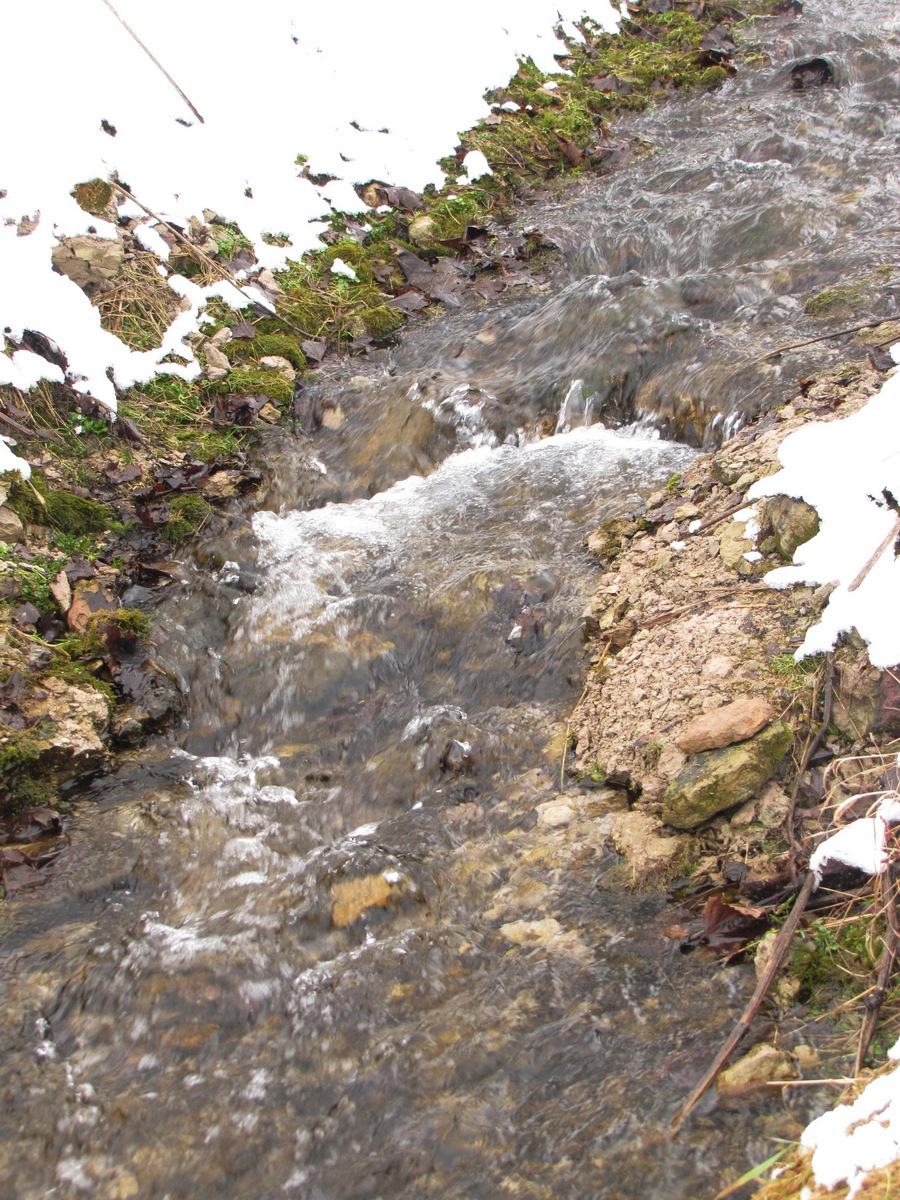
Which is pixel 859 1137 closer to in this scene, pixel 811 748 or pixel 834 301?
pixel 811 748

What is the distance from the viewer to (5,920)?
10.6 feet

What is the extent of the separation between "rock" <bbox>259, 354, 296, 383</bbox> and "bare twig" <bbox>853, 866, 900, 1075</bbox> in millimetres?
5390

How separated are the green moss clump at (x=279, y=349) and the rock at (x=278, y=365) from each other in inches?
1.3

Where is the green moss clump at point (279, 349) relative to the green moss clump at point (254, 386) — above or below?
above

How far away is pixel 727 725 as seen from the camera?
2.88 meters

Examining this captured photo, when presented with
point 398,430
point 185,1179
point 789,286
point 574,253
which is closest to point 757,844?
point 185,1179

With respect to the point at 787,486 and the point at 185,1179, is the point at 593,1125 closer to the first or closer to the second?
the point at 185,1179

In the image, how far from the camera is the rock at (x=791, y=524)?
3.41 meters

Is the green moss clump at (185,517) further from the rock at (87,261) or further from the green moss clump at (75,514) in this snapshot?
the rock at (87,261)

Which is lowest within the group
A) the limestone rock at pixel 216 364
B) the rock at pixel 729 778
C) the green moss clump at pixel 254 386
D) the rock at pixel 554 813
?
the rock at pixel 554 813

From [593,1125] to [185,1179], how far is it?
44.0 inches

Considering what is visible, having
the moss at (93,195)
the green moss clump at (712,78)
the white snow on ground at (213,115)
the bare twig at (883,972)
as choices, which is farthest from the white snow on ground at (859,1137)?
the green moss clump at (712,78)

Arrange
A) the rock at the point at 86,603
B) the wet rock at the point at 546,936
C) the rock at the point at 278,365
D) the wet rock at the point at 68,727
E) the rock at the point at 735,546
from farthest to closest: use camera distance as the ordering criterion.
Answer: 1. the rock at the point at 278,365
2. the rock at the point at 86,603
3. the wet rock at the point at 68,727
4. the rock at the point at 735,546
5. the wet rock at the point at 546,936

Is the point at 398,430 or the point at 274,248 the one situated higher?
the point at 274,248
